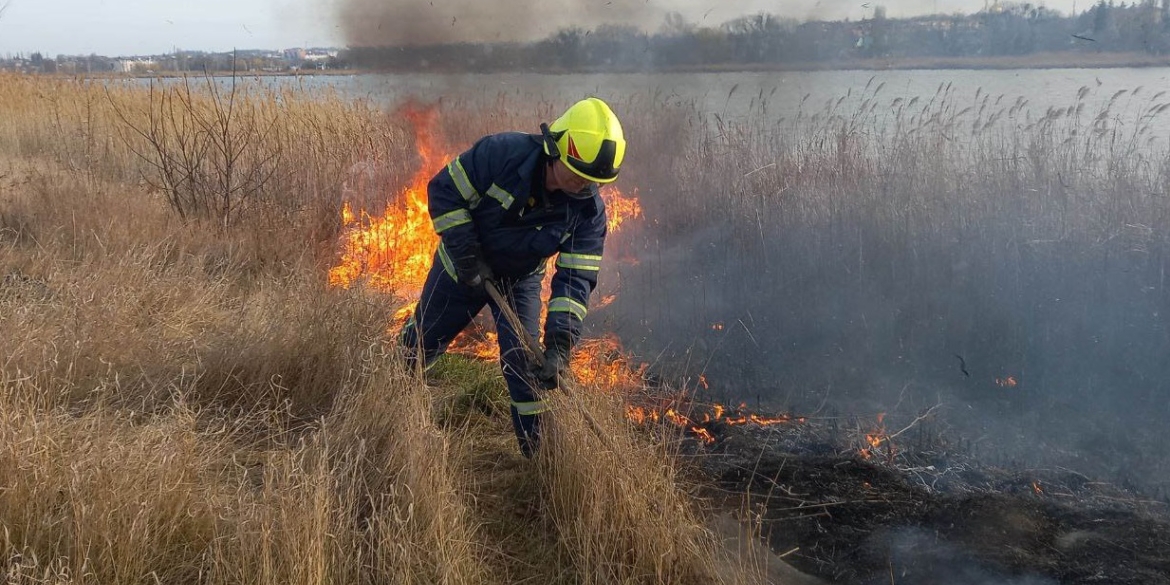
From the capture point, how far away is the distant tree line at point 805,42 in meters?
7.79

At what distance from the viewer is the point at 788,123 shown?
8.17 meters

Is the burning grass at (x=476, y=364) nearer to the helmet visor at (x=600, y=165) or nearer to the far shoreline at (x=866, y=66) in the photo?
the far shoreline at (x=866, y=66)

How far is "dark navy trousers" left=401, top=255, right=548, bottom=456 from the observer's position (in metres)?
3.78

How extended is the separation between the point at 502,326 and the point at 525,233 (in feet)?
1.60

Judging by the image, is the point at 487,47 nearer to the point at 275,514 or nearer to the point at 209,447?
the point at 209,447

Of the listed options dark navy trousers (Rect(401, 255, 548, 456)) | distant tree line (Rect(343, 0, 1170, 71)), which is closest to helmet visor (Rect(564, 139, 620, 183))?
dark navy trousers (Rect(401, 255, 548, 456))

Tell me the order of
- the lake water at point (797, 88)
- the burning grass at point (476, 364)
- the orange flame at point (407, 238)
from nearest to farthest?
the burning grass at point (476, 364) < the orange flame at point (407, 238) < the lake water at point (797, 88)

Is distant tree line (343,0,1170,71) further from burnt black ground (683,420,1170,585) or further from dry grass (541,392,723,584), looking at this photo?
dry grass (541,392,723,584)

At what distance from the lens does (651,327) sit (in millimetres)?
6289

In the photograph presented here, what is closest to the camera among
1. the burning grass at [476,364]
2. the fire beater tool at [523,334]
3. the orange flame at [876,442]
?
the burning grass at [476,364]

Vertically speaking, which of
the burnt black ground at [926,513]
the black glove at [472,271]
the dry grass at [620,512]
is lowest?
the burnt black ground at [926,513]

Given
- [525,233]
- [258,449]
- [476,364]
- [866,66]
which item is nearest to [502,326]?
[525,233]

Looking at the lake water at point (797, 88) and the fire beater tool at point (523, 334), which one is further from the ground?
the lake water at point (797, 88)

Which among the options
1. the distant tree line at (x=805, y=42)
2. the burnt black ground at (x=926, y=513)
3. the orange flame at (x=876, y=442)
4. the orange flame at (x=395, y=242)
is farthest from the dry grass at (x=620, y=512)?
the distant tree line at (x=805, y=42)
